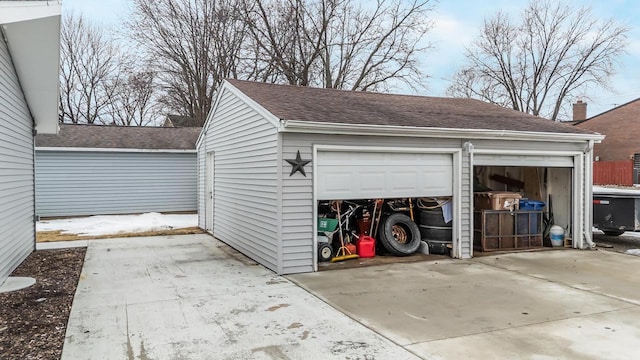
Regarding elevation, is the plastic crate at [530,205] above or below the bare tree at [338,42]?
below

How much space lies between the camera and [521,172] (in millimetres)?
10695

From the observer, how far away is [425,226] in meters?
8.45

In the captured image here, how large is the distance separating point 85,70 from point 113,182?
14.1 meters

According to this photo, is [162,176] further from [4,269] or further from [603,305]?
[603,305]

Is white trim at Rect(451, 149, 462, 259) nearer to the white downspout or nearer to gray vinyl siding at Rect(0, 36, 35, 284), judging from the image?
the white downspout

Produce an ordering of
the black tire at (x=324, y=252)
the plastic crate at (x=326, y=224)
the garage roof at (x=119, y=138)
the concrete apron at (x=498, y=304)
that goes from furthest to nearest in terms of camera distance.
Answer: the garage roof at (x=119, y=138), the plastic crate at (x=326, y=224), the black tire at (x=324, y=252), the concrete apron at (x=498, y=304)

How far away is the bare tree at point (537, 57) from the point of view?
87.0 ft

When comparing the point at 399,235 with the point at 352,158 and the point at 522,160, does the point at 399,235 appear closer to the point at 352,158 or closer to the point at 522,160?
the point at 352,158

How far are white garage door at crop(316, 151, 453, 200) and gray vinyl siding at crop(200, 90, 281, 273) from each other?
2.73ft

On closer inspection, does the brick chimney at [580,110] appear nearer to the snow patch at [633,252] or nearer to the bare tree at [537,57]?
the bare tree at [537,57]

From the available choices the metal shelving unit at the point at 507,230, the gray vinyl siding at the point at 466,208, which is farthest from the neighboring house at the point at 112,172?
the metal shelving unit at the point at 507,230

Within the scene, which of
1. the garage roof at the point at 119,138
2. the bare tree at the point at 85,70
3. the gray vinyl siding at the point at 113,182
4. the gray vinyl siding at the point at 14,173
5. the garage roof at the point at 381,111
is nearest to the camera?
the gray vinyl siding at the point at 14,173

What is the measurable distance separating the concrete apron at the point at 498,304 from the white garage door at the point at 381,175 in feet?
4.13

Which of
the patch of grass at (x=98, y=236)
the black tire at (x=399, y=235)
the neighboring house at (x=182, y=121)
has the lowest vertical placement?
the patch of grass at (x=98, y=236)
